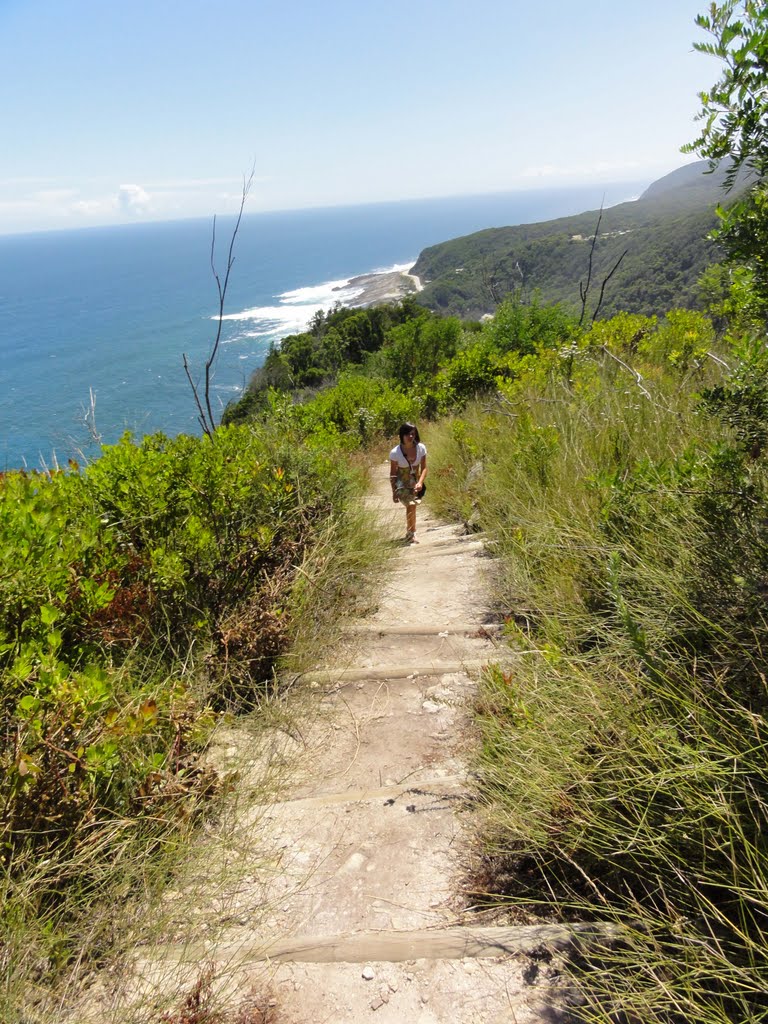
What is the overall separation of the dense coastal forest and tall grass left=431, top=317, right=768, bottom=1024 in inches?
0.6

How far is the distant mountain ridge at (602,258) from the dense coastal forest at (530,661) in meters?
10.2

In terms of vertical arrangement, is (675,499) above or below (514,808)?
above

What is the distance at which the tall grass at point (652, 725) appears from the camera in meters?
1.62

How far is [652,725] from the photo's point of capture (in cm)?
206

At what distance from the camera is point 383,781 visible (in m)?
2.78

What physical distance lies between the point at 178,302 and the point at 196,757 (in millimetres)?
136385

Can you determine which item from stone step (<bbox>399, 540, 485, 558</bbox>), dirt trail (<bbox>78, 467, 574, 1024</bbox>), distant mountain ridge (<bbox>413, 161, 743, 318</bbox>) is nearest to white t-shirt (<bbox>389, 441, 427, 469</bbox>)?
stone step (<bbox>399, 540, 485, 558</bbox>)

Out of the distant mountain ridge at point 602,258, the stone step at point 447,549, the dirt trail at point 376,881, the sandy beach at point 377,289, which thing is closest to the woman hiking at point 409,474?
the stone step at point 447,549

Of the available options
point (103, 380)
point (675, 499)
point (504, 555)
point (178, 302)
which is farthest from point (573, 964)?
point (178, 302)

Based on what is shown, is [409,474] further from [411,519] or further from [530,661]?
[530,661]

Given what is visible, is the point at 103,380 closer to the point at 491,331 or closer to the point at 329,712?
the point at 491,331

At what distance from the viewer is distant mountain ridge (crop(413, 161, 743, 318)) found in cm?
4550

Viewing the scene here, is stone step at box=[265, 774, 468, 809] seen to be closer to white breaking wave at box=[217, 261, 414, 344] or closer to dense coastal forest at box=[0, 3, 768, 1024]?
dense coastal forest at box=[0, 3, 768, 1024]

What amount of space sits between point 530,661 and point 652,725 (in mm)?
855
